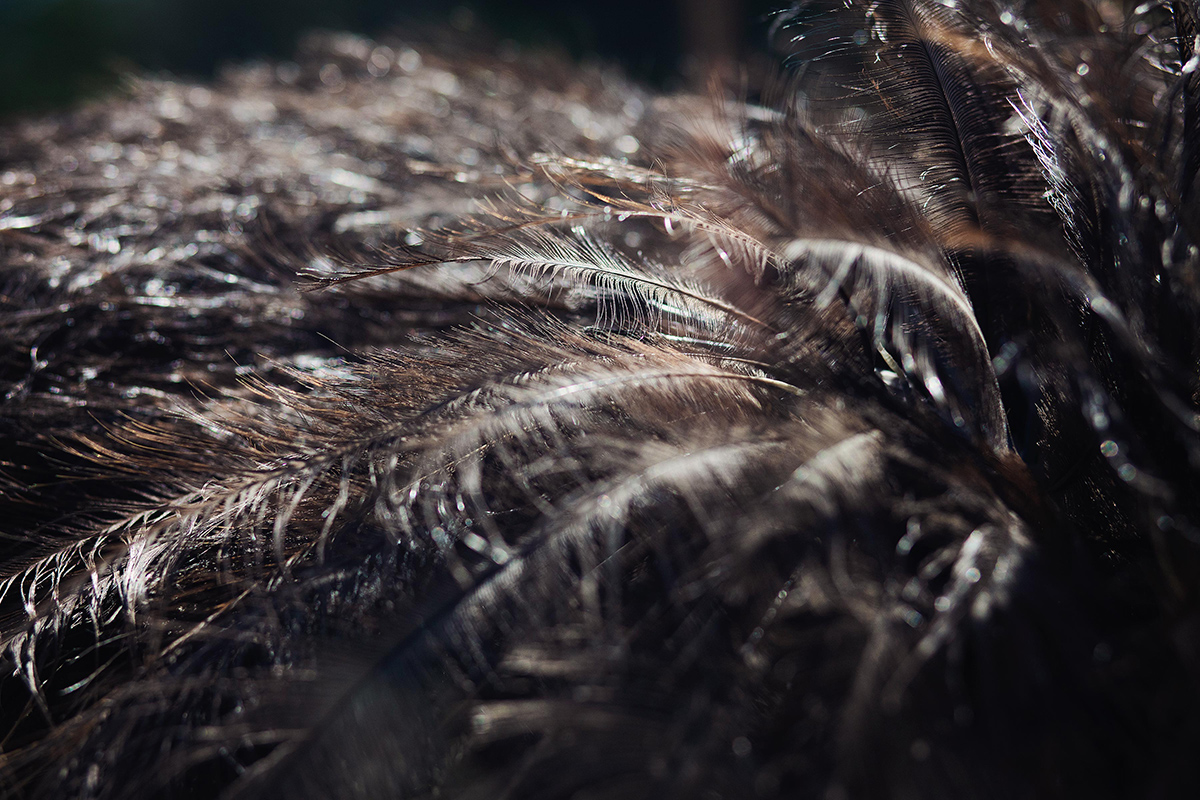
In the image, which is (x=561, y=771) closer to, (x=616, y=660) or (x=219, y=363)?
(x=616, y=660)

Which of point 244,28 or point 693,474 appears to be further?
point 244,28

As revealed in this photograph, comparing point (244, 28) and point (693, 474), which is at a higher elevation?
point (244, 28)

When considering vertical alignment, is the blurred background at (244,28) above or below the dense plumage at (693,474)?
above

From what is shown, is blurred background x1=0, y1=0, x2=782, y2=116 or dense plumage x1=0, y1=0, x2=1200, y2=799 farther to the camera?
blurred background x1=0, y1=0, x2=782, y2=116

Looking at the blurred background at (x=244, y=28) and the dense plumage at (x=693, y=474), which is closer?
the dense plumage at (x=693, y=474)

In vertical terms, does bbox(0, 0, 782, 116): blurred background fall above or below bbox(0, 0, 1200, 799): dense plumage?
above
